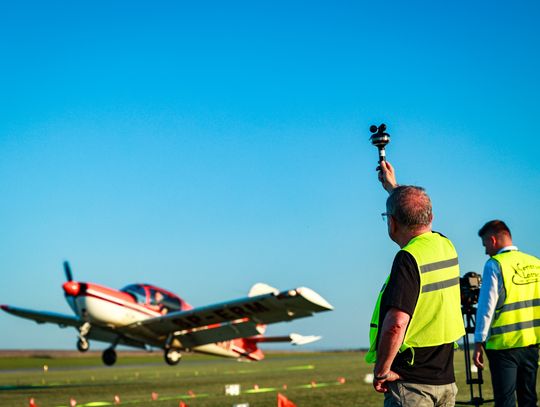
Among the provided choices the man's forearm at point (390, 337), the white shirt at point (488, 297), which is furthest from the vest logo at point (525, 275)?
the man's forearm at point (390, 337)

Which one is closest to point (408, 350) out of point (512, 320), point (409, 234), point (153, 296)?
point (409, 234)

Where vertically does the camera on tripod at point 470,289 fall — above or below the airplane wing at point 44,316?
below

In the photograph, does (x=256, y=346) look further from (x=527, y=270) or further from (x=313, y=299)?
(x=527, y=270)

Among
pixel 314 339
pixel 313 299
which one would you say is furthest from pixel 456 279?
pixel 314 339

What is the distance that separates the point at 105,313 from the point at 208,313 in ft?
10.9

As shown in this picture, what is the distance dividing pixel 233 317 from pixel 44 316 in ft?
26.5

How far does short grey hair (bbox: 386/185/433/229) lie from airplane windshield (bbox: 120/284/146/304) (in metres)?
21.2

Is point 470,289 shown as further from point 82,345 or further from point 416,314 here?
point 82,345

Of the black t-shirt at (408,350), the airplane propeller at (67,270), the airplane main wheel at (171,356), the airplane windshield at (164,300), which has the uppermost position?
the airplane propeller at (67,270)

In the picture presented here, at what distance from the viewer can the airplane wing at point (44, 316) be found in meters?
26.1

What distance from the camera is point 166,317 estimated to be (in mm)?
23328

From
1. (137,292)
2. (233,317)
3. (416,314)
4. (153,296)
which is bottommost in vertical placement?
(416,314)

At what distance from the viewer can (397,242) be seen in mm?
3684

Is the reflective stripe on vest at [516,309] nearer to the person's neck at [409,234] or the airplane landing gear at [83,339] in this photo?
the person's neck at [409,234]
